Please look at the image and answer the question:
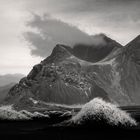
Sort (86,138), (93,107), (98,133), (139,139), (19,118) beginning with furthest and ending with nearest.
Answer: (19,118)
(93,107)
(98,133)
(86,138)
(139,139)

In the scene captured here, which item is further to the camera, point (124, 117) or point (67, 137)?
point (124, 117)

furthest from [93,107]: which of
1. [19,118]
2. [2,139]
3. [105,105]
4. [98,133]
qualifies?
[19,118]

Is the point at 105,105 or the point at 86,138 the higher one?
the point at 105,105

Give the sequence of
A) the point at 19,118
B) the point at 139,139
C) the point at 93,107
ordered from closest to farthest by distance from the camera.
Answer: the point at 139,139
the point at 93,107
the point at 19,118

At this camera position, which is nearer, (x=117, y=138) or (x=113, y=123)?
(x=117, y=138)

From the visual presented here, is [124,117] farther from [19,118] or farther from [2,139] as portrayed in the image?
[19,118]

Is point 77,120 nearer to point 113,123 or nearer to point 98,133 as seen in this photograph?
point 113,123

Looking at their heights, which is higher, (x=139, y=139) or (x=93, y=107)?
(x=93, y=107)

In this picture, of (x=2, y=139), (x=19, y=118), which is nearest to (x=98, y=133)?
(x=2, y=139)

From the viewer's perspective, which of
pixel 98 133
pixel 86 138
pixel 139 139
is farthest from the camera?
pixel 98 133
